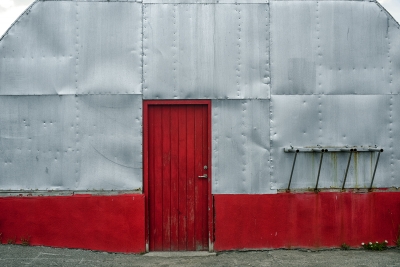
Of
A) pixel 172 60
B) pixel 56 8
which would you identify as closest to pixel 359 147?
pixel 172 60

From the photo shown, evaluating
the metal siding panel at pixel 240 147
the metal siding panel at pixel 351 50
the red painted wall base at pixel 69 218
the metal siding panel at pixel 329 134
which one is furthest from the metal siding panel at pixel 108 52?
the metal siding panel at pixel 351 50

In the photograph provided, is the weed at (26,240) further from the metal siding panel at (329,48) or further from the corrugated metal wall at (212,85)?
the metal siding panel at (329,48)

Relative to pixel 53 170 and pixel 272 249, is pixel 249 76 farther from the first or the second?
pixel 53 170

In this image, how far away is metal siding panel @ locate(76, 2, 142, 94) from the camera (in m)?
7.21

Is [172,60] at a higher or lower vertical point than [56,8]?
lower

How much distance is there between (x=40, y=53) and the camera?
283 inches

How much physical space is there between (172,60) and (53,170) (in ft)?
8.74

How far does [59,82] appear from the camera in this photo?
284 inches

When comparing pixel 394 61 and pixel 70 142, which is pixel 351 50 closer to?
pixel 394 61

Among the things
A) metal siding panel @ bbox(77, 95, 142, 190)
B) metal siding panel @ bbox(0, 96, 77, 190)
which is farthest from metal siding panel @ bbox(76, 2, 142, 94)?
metal siding panel @ bbox(0, 96, 77, 190)

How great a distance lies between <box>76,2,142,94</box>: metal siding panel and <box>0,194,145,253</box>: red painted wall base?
181 cm

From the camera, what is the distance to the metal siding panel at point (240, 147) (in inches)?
285

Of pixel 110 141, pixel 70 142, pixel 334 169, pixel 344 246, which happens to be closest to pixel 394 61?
pixel 334 169

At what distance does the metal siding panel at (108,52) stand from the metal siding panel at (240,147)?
4.98 ft
